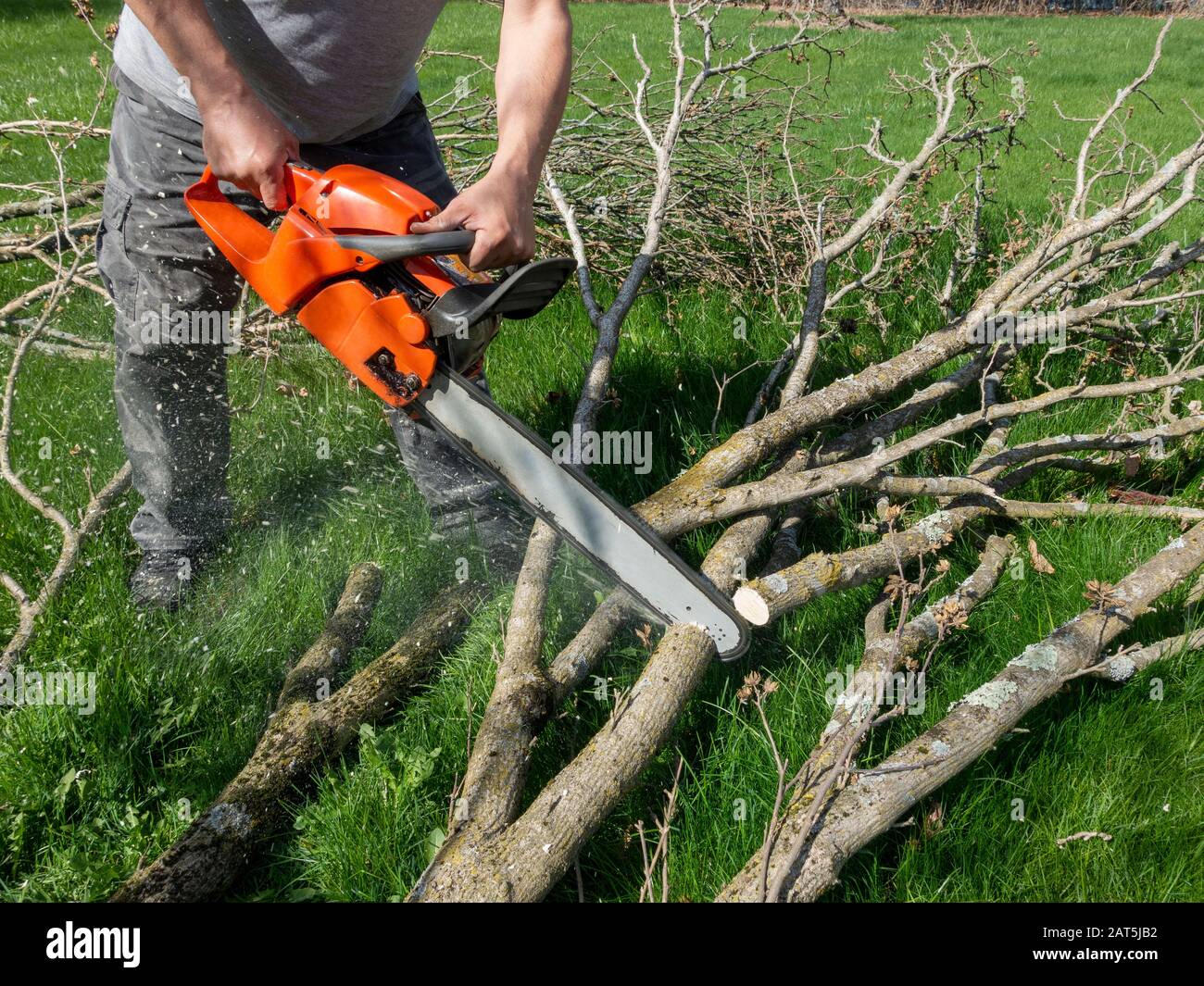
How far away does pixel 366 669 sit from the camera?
2598 mm

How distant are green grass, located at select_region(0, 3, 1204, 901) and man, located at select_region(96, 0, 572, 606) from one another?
23cm

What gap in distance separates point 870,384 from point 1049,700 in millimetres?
1157

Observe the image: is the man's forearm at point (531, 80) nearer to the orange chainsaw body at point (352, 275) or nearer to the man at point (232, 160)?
the man at point (232, 160)

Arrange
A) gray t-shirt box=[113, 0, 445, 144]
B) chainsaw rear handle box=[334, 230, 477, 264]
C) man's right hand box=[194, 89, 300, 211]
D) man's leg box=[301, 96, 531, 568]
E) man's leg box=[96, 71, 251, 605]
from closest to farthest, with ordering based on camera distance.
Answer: chainsaw rear handle box=[334, 230, 477, 264] < man's right hand box=[194, 89, 300, 211] < gray t-shirt box=[113, 0, 445, 144] < man's leg box=[96, 71, 251, 605] < man's leg box=[301, 96, 531, 568]

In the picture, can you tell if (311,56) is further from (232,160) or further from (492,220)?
(492,220)

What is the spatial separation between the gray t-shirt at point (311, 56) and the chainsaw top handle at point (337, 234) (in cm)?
35

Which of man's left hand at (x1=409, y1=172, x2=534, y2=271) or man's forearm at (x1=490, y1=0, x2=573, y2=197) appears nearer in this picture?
man's left hand at (x1=409, y1=172, x2=534, y2=271)

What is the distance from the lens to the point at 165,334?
2.80 meters

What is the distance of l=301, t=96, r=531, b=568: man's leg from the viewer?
9.63 ft

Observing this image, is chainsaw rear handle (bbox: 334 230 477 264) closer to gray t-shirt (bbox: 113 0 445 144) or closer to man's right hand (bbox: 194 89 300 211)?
man's right hand (bbox: 194 89 300 211)

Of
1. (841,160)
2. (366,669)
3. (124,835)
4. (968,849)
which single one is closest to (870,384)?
(968,849)

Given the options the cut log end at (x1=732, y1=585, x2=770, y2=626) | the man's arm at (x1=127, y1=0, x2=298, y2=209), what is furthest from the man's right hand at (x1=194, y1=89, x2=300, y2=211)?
the cut log end at (x1=732, y1=585, x2=770, y2=626)

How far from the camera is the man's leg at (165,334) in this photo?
8.70 ft
